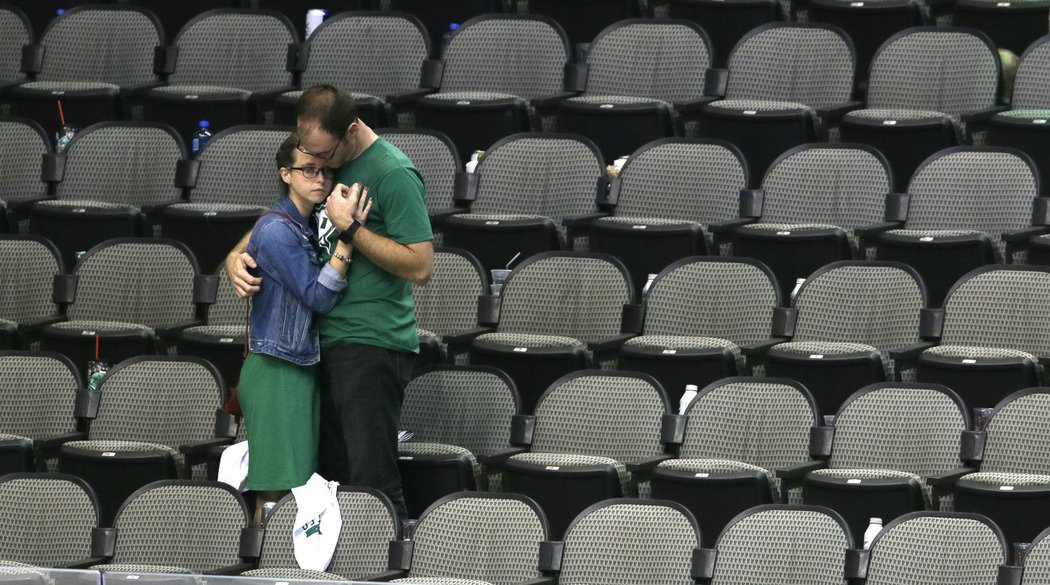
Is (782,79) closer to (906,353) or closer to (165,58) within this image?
(906,353)

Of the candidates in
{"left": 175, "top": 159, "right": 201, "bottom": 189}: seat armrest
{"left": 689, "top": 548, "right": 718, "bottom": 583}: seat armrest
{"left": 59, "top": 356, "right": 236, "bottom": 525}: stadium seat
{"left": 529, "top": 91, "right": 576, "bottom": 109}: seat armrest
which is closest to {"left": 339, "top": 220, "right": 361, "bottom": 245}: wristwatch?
{"left": 59, "top": 356, "right": 236, "bottom": 525}: stadium seat

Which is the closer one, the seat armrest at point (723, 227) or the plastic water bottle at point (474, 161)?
the seat armrest at point (723, 227)

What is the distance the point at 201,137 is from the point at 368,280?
2452 mm

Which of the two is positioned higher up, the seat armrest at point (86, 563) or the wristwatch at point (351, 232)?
the wristwatch at point (351, 232)

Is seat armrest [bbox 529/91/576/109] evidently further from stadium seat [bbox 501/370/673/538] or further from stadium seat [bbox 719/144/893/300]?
stadium seat [bbox 501/370/673/538]

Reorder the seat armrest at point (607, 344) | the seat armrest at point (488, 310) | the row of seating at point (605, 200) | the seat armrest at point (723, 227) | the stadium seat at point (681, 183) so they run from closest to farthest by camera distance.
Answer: the seat armrest at point (607, 344), the seat armrest at point (488, 310), the row of seating at point (605, 200), the seat armrest at point (723, 227), the stadium seat at point (681, 183)

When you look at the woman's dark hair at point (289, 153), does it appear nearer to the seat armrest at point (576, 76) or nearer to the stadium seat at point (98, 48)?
the seat armrest at point (576, 76)

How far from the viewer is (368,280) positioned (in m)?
5.20

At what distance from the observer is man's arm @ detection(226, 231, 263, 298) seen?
5172 mm

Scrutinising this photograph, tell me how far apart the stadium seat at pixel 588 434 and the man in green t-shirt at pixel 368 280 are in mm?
371

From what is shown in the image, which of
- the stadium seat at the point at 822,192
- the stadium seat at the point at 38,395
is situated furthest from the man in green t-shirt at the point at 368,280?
the stadium seat at the point at 822,192

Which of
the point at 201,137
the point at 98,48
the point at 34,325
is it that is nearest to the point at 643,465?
the point at 34,325

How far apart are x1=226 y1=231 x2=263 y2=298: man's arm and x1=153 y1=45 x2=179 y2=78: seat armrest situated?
271 cm

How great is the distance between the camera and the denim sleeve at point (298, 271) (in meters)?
5.15
